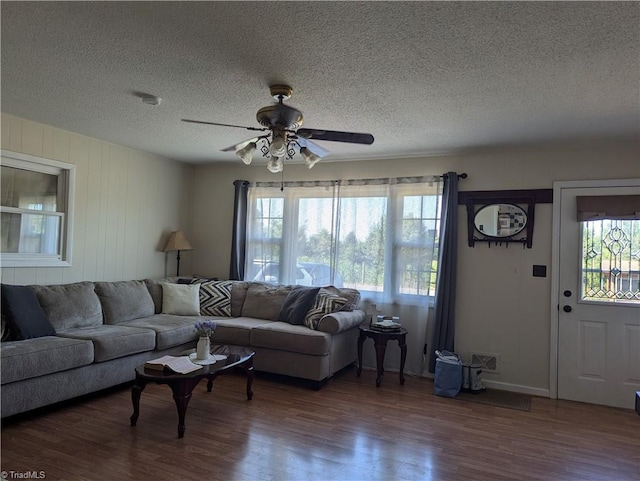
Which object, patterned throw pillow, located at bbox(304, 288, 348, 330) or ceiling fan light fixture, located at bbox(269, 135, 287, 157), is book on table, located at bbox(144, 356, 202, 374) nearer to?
patterned throw pillow, located at bbox(304, 288, 348, 330)

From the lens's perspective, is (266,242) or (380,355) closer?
(380,355)

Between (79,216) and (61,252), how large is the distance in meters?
0.40

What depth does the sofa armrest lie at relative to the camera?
4223 mm

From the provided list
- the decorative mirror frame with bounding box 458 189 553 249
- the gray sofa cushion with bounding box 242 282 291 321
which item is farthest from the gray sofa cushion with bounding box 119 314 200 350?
the decorative mirror frame with bounding box 458 189 553 249

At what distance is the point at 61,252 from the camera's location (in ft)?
14.2

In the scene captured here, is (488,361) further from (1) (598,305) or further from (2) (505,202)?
(2) (505,202)

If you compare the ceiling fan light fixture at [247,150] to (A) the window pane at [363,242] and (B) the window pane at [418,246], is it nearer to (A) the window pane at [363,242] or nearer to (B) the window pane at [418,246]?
(A) the window pane at [363,242]

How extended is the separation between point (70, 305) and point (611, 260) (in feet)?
16.1

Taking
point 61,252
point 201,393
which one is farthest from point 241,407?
point 61,252

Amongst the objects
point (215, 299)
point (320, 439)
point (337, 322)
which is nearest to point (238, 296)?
point (215, 299)

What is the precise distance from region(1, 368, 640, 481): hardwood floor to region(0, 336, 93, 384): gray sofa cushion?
36 cm

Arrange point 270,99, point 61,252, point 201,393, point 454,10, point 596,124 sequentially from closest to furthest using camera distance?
point 454,10
point 270,99
point 596,124
point 201,393
point 61,252

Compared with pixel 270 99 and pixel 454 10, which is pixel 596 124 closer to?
pixel 454 10

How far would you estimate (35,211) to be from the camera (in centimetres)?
411
